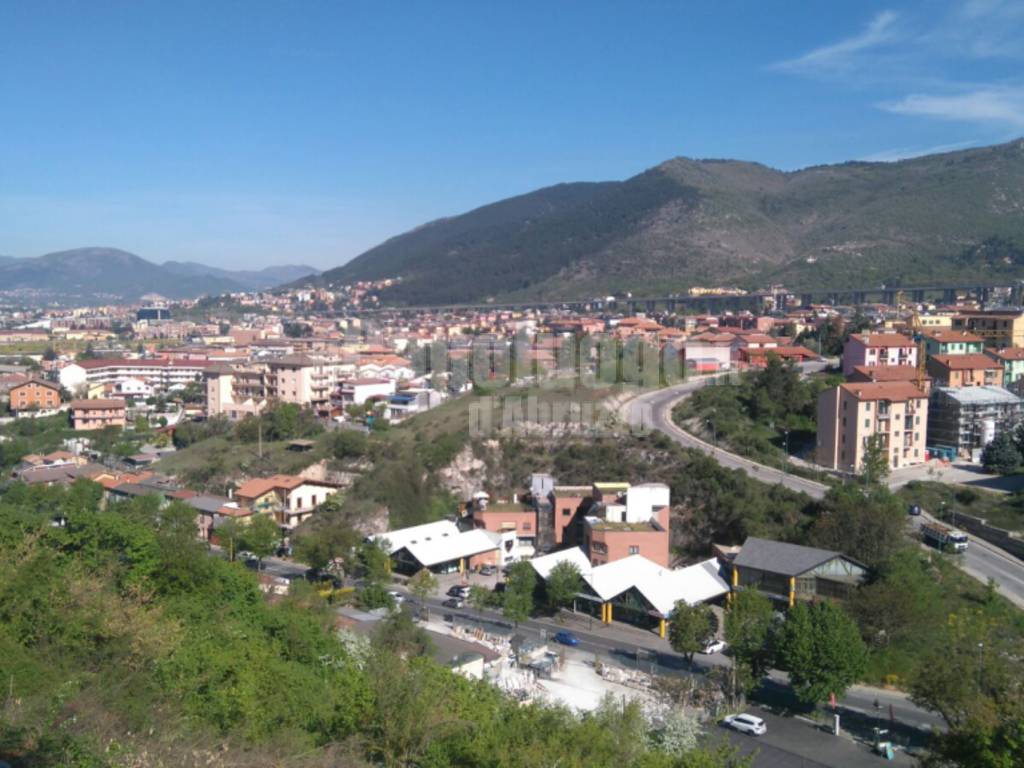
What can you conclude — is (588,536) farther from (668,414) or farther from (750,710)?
(668,414)

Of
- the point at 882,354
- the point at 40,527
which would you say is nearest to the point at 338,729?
the point at 40,527

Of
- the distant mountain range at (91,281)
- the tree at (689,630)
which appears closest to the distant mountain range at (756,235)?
the tree at (689,630)

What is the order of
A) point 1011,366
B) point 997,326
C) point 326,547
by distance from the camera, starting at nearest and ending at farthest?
point 326,547, point 1011,366, point 997,326

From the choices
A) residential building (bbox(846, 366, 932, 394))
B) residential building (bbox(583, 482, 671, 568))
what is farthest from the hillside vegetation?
residential building (bbox(846, 366, 932, 394))

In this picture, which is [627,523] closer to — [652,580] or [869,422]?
[652,580]

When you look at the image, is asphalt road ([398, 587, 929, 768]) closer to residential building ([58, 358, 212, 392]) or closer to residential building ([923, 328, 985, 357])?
residential building ([923, 328, 985, 357])

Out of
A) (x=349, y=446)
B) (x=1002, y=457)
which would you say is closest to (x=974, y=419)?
(x=1002, y=457)

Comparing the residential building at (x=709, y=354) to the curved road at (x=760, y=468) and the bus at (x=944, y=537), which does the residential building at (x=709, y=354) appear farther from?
the bus at (x=944, y=537)
